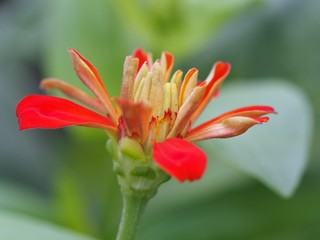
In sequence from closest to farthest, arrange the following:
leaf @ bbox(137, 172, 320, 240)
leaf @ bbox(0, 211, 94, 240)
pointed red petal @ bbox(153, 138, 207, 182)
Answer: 1. pointed red petal @ bbox(153, 138, 207, 182)
2. leaf @ bbox(0, 211, 94, 240)
3. leaf @ bbox(137, 172, 320, 240)

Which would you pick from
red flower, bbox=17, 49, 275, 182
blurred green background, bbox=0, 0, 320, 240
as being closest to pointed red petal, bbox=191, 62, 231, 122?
red flower, bbox=17, 49, 275, 182

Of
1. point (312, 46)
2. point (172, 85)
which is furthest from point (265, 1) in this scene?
point (172, 85)

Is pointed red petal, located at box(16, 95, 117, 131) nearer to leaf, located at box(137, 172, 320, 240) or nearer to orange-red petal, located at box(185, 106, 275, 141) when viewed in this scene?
orange-red petal, located at box(185, 106, 275, 141)

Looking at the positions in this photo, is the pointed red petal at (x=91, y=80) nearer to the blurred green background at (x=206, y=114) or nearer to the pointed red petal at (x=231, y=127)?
the pointed red petal at (x=231, y=127)

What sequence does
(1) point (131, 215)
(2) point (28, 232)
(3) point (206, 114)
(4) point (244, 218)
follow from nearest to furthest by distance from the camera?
1. (1) point (131, 215)
2. (2) point (28, 232)
3. (3) point (206, 114)
4. (4) point (244, 218)

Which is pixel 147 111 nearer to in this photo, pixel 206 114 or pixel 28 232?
pixel 28 232

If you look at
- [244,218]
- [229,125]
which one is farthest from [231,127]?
[244,218]

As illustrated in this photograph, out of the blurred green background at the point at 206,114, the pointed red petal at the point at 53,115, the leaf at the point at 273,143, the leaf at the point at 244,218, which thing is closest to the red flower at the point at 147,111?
the pointed red petal at the point at 53,115
